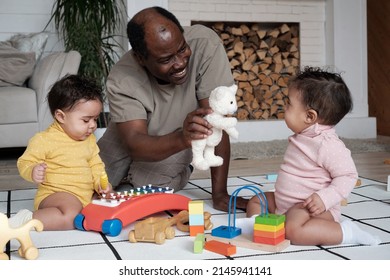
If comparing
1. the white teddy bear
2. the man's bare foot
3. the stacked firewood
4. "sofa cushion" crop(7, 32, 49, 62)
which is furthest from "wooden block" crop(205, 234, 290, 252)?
the stacked firewood

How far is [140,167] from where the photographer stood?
2.04 metres

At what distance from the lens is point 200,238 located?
1329mm

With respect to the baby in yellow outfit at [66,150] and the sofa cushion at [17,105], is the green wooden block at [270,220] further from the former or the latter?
the sofa cushion at [17,105]

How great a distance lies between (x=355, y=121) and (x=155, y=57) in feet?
8.75

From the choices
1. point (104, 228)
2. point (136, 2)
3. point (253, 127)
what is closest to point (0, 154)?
point (136, 2)

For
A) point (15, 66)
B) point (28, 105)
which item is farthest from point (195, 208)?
point (15, 66)

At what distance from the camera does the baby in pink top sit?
53.3 inches

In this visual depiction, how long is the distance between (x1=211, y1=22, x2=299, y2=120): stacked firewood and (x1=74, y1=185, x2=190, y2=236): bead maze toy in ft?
7.95

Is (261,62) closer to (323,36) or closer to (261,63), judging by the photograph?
(261,63)

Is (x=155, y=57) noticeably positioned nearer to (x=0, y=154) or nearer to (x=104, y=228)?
(x=104, y=228)

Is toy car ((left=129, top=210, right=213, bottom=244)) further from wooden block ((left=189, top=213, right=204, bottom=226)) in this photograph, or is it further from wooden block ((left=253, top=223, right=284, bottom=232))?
wooden block ((left=253, top=223, right=284, bottom=232))

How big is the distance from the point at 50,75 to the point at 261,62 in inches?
63.0

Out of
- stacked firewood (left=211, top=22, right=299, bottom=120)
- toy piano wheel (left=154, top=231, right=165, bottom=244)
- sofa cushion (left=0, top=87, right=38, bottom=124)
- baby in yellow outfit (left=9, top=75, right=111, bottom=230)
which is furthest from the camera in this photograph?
stacked firewood (left=211, top=22, right=299, bottom=120)
